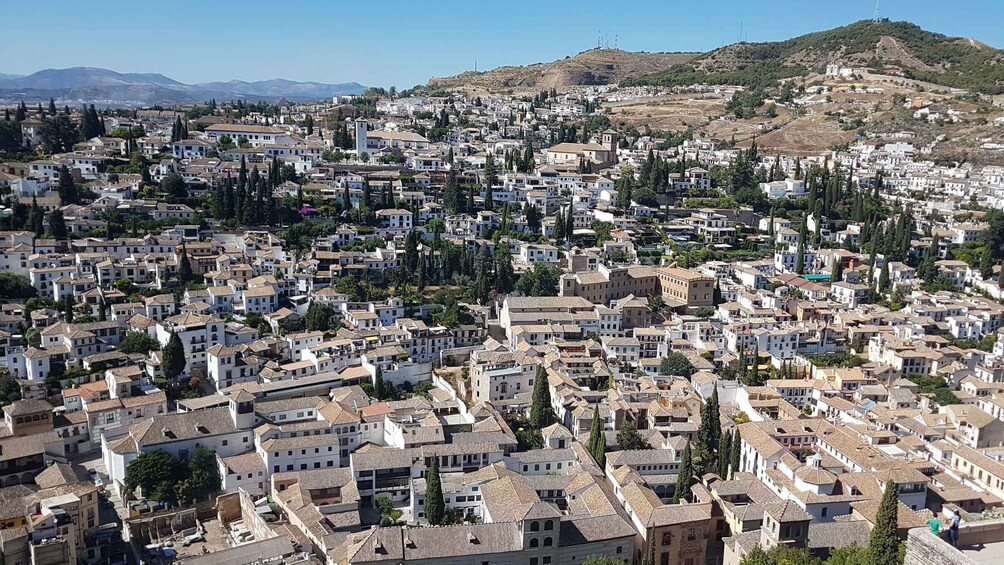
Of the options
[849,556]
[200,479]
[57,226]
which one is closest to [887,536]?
[849,556]

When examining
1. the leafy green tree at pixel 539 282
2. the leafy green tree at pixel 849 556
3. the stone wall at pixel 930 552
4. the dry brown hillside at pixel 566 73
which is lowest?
the leafy green tree at pixel 849 556

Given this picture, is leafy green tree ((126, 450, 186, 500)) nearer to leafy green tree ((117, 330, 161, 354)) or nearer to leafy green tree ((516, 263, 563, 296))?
leafy green tree ((117, 330, 161, 354))

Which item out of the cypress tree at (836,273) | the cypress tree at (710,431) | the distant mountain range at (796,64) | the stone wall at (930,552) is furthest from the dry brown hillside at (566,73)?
the stone wall at (930,552)

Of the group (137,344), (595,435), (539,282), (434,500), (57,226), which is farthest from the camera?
(539,282)

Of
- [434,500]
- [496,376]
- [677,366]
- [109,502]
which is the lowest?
[109,502]

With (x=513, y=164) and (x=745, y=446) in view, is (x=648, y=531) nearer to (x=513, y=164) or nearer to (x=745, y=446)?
(x=745, y=446)

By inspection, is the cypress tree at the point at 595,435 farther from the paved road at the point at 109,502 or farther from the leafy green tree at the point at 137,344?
the leafy green tree at the point at 137,344

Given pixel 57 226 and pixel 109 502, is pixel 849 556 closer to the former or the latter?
pixel 109 502

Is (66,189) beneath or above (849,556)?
above
